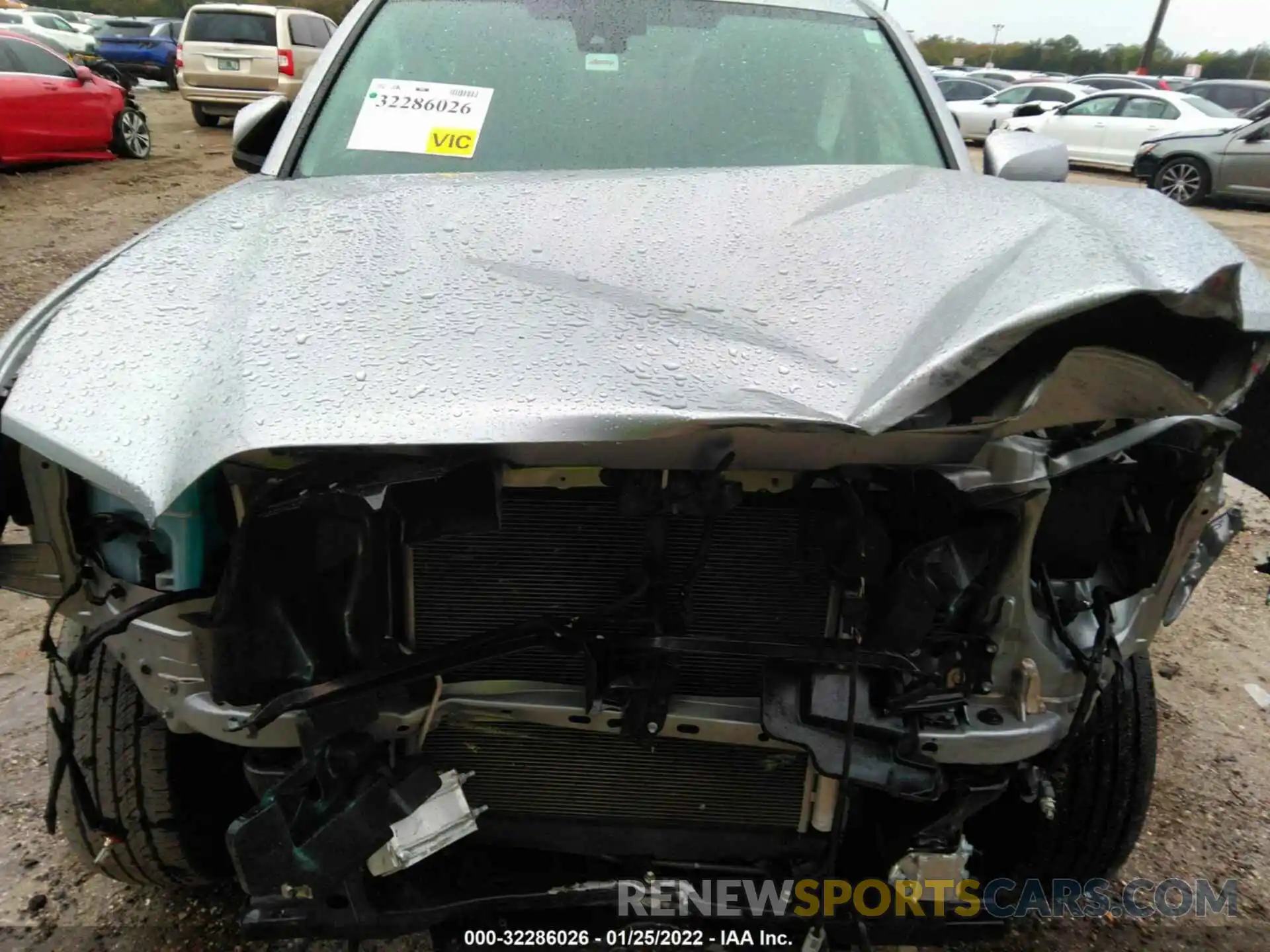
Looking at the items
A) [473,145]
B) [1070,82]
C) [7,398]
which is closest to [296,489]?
[7,398]

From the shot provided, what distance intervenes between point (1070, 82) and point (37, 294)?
20.8 m

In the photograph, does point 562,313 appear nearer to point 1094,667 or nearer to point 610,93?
point 1094,667

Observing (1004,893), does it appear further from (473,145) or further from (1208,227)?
(473,145)

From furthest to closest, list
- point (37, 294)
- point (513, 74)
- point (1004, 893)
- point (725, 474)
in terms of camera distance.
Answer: point (37, 294) < point (513, 74) < point (1004, 893) < point (725, 474)

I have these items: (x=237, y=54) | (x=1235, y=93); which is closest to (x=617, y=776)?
(x=237, y=54)

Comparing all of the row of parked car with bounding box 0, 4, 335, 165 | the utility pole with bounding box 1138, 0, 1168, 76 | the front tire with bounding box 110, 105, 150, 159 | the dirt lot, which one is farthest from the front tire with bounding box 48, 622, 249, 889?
the utility pole with bounding box 1138, 0, 1168, 76

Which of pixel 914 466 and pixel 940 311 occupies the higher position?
pixel 940 311

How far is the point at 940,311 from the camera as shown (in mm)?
1327

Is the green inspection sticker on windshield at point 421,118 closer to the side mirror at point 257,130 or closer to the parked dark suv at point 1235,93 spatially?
the side mirror at point 257,130

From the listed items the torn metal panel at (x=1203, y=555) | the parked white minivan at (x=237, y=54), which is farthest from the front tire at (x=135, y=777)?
the parked white minivan at (x=237, y=54)

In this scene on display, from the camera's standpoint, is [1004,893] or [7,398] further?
[1004,893]

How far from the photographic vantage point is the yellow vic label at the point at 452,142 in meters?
2.25

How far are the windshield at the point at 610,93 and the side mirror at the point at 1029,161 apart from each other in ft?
0.60

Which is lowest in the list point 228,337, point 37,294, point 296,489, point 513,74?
point 37,294
